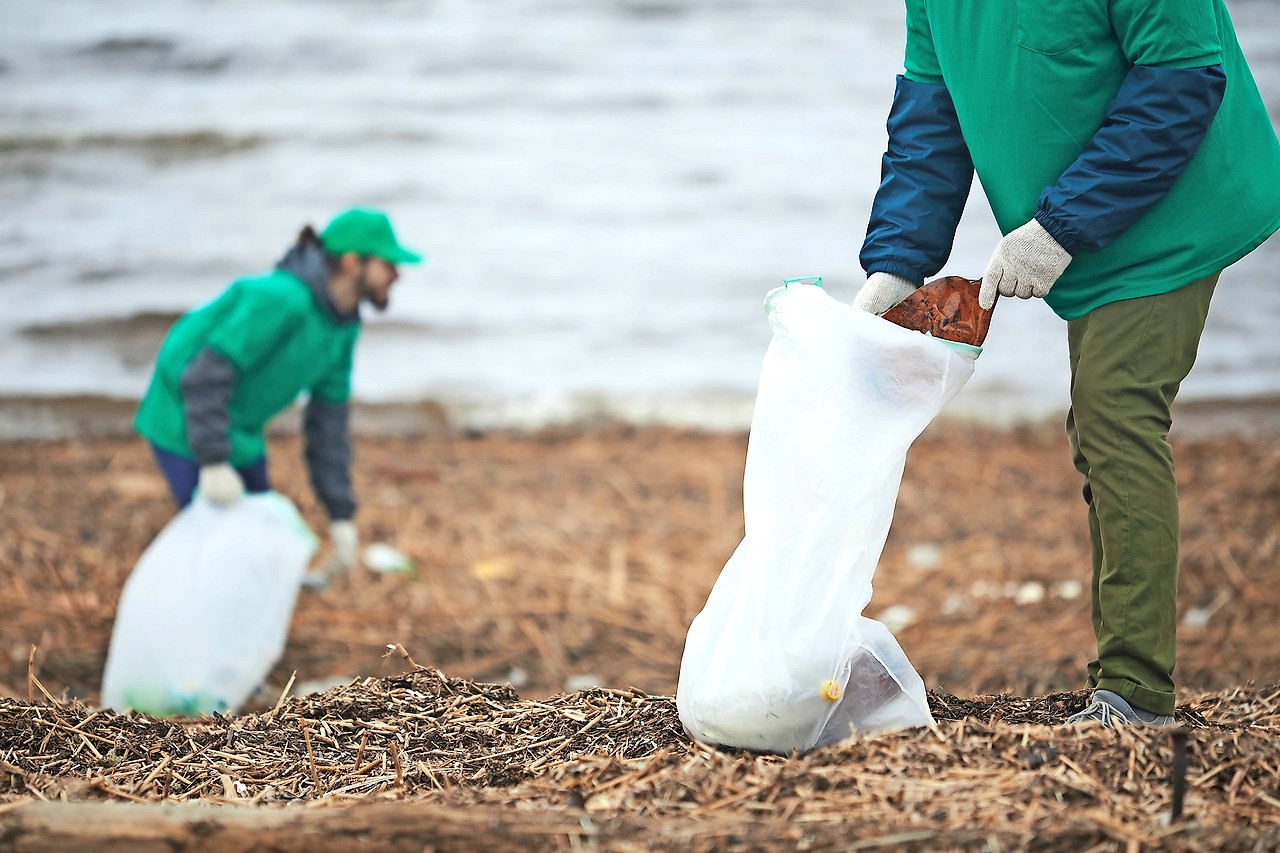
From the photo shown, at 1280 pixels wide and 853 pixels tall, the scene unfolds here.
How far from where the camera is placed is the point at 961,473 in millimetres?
5379

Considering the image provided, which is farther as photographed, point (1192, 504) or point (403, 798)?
point (1192, 504)

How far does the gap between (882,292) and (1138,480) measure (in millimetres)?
497

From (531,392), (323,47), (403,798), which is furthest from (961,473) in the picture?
(403,798)

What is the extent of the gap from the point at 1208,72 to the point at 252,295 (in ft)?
8.30

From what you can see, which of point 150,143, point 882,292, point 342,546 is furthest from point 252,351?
point 150,143

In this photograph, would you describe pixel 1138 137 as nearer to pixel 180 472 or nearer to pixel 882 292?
pixel 882 292

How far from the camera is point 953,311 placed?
1.78 m

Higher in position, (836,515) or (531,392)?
(836,515)

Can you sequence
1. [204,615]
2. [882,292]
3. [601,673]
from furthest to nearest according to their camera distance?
[601,673] < [204,615] < [882,292]

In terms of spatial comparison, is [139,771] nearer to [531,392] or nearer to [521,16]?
[531,392]

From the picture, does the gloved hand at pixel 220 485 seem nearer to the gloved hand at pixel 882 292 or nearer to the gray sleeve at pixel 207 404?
the gray sleeve at pixel 207 404

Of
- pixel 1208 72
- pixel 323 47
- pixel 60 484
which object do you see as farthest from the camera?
pixel 323 47

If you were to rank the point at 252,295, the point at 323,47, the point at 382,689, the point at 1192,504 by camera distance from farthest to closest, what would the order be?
1. the point at 323,47
2. the point at 1192,504
3. the point at 252,295
4. the point at 382,689

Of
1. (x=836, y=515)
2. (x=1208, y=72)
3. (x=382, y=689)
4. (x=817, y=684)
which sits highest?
(x=1208, y=72)
